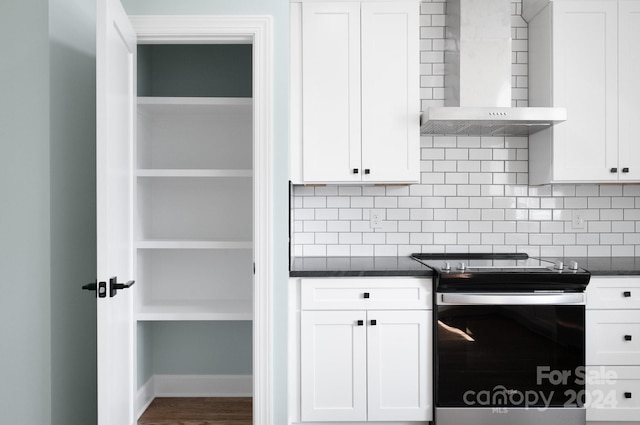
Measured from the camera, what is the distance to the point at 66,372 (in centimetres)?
204

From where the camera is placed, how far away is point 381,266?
8.73ft

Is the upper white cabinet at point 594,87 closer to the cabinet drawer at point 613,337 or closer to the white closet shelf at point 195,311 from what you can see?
the cabinet drawer at point 613,337

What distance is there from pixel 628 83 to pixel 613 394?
1.78m

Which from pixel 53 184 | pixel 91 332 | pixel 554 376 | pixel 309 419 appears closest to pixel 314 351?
pixel 309 419

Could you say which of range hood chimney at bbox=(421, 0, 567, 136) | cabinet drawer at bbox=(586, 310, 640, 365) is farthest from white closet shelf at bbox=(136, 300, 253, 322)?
cabinet drawer at bbox=(586, 310, 640, 365)

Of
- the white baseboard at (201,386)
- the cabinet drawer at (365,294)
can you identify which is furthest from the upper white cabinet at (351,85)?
the white baseboard at (201,386)

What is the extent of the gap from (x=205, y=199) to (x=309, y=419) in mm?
1497

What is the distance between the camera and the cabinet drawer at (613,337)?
8.34 feet

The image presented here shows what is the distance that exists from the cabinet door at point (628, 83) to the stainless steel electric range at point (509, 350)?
905mm

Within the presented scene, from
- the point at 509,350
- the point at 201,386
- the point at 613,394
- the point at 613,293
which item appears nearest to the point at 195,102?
the point at 201,386

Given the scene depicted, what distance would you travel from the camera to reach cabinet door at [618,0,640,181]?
9.30 feet

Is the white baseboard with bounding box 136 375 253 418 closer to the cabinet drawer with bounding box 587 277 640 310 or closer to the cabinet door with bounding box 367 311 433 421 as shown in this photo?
the cabinet door with bounding box 367 311 433 421

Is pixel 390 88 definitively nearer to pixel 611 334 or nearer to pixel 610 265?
pixel 610 265

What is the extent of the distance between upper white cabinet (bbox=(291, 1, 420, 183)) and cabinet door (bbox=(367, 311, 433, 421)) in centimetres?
88
